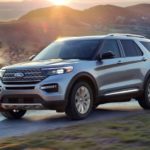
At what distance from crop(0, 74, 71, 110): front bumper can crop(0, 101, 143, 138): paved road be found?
1.26 ft

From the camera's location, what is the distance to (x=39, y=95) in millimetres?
13078

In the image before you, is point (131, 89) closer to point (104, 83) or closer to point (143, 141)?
point (104, 83)

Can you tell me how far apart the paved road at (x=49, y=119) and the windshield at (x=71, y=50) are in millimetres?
1285

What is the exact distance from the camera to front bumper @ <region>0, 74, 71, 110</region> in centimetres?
1305

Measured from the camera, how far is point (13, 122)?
1384 cm

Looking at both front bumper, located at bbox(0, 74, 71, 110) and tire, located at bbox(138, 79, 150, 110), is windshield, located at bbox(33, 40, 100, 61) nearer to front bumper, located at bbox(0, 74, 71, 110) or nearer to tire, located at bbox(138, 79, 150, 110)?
front bumper, located at bbox(0, 74, 71, 110)

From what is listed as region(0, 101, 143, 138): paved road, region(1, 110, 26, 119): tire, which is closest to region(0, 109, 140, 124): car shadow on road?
region(0, 101, 143, 138): paved road

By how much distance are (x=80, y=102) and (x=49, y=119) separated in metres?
0.92

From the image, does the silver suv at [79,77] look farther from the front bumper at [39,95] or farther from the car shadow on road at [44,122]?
the car shadow on road at [44,122]

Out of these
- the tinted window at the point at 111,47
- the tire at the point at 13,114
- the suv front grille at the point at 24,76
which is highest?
the tinted window at the point at 111,47

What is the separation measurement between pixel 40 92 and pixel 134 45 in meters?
3.52

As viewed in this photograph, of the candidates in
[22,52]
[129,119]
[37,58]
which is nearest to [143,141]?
[129,119]

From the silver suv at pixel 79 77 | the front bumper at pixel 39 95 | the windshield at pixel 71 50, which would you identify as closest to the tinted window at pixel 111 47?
the silver suv at pixel 79 77

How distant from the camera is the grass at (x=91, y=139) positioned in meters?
9.12
